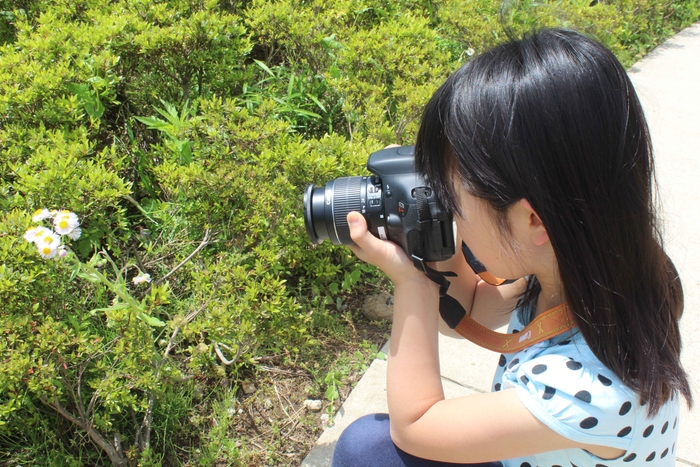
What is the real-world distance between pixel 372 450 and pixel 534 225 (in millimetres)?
658

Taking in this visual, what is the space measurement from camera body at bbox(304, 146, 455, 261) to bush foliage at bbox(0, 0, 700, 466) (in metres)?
0.34

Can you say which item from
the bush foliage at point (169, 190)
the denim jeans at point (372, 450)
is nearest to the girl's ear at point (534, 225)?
the bush foliage at point (169, 190)

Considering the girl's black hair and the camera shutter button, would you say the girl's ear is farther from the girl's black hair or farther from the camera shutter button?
the camera shutter button

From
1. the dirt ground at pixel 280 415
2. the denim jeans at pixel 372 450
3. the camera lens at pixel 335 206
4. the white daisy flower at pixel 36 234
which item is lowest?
the dirt ground at pixel 280 415

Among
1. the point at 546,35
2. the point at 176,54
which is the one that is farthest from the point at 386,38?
the point at 546,35

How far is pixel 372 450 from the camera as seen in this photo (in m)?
1.39

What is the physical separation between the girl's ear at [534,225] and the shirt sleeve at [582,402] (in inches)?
8.6

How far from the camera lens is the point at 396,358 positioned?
1.22m

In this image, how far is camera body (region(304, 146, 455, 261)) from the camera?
1215 mm

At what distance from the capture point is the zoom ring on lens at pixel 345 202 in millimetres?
1324

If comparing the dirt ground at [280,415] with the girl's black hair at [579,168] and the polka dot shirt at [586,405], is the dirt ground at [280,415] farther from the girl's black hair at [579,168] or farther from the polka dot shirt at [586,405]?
the girl's black hair at [579,168]

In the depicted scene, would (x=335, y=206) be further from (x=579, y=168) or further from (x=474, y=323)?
(x=579, y=168)

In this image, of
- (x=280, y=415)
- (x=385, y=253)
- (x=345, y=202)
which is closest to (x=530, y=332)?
(x=385, y=253)

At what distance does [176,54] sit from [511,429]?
1879mm
